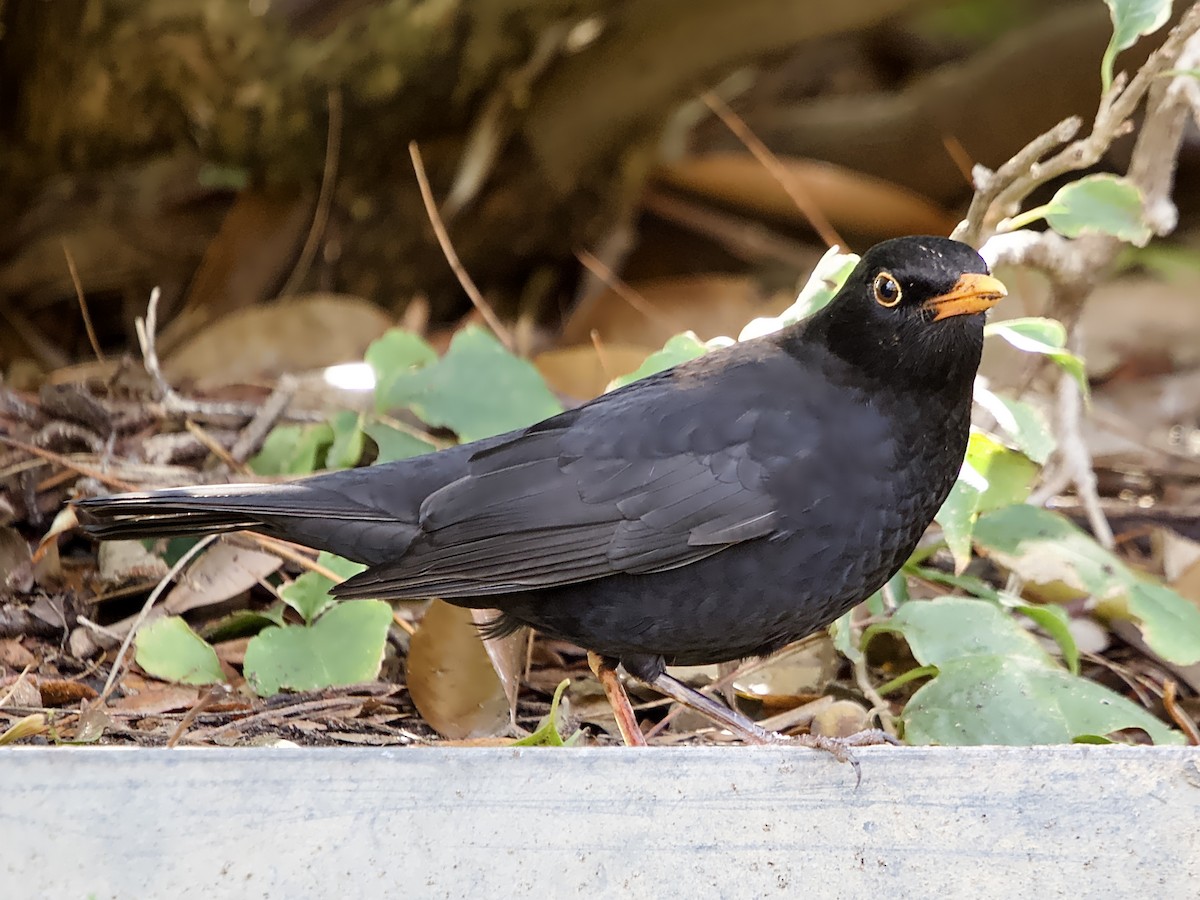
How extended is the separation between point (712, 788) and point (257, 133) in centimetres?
385

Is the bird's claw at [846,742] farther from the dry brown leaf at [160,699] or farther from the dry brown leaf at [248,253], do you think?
the dry brown leaf at [248,253]

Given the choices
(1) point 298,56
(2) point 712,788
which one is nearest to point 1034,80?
(1) point 298,56

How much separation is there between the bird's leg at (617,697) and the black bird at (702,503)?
0.6 inches

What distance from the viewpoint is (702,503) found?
9.02 feet

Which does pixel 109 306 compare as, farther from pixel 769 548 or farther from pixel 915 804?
pixel 915 804

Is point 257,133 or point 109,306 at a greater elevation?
point 257,133

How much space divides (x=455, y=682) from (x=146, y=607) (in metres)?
0.72

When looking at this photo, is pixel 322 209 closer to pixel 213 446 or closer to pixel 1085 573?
pixel 213 446

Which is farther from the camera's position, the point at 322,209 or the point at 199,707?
the point at 322,209

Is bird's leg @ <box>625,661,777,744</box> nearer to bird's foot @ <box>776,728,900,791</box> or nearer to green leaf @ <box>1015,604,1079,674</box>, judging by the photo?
bird's foot @ <box>776,728,900,791</box>

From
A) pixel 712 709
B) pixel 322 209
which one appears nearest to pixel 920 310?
pixel 712 709

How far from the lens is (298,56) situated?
5.18m

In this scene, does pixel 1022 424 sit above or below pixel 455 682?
above

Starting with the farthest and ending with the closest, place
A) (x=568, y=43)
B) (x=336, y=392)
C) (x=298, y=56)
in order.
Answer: (x=568, y=43), (x=298, y=56), (x=336, y=392)
